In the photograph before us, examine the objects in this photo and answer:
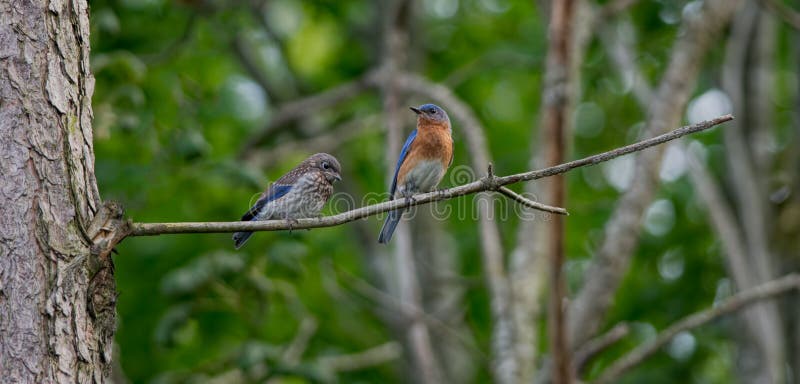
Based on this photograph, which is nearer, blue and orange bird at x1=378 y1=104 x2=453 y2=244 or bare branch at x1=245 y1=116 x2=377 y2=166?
blue and orange bird at x1=378 y1=104 x2=453 y2=244

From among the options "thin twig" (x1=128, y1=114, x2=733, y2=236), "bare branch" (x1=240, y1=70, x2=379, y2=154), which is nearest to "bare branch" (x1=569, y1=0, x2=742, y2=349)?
"bare branch" (x1=240, y1=70, x2=379, y2=154)

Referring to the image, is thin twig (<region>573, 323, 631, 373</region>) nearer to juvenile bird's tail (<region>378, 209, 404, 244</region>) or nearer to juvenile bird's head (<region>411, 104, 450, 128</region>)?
juvenile bird's tail (<region>378, 209, 404, 244</region>)

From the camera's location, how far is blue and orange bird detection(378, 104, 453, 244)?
6.92 meters

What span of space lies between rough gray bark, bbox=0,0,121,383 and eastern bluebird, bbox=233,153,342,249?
8.07 ft

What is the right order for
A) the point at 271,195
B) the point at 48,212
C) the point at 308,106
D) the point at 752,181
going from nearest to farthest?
the point at 48,212 < the point at 271,195 < the point at 752,181 < the point at 308,106

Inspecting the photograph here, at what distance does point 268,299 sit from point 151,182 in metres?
1.36

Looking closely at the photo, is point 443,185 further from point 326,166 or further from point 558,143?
point 558,143

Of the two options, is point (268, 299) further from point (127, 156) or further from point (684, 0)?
point (684, 0)

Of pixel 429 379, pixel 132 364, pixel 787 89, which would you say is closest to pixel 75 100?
pixel 429 379

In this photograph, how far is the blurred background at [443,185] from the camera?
7066 mm

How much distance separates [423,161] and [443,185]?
4.74ft

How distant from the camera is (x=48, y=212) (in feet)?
11.3

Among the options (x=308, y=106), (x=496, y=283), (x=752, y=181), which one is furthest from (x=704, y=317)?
(x=308, y=106)

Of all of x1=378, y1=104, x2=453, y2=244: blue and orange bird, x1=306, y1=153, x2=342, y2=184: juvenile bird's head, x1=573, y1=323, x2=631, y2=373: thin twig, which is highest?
x1=378, y1=104, x2=453, y2=244: blue and orange bird
